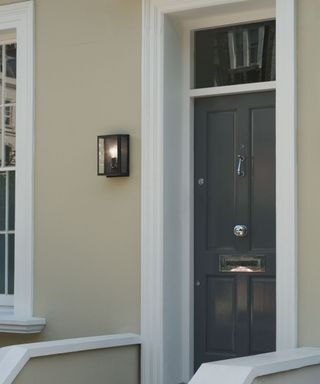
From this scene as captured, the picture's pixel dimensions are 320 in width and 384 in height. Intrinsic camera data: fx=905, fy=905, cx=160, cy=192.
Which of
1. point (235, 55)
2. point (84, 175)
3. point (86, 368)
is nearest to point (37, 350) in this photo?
point (86, 368)

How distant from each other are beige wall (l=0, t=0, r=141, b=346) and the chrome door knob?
28.7 inches

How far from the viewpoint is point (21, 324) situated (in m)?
6.94

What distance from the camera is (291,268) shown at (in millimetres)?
5992

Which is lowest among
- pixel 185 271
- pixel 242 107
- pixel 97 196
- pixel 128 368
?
pixel 128 368

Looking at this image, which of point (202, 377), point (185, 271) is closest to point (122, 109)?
point (185, 271)

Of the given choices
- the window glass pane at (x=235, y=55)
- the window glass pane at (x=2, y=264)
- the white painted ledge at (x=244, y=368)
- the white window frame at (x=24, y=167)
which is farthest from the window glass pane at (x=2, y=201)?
the white painted ledge at (x=244, y=368)

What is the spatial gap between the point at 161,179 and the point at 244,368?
2.06 meters

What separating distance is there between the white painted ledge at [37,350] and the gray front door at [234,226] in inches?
29.8

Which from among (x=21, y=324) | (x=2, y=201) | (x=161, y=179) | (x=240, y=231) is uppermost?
(x=161, y=179)

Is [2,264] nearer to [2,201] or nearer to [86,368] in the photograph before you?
[2,201]

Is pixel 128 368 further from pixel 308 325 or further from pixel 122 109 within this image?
pixel 122 109

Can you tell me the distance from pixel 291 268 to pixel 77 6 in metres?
2.70

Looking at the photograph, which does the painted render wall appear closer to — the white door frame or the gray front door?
the white door frame

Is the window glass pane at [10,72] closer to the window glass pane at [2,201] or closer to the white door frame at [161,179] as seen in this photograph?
the window glass pane at [2,201]
